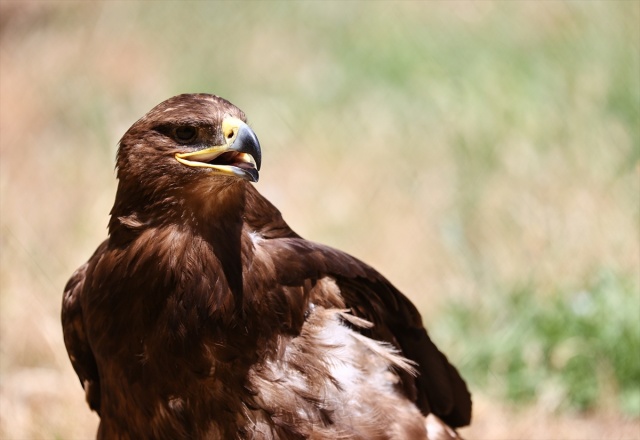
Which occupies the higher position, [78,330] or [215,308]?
[215,308]

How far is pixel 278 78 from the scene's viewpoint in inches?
380

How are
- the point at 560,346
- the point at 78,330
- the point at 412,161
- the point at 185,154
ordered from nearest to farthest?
1. the point at 185,154
2. the point at 78,330
3. the point at 560,346
4. the point at 412,161

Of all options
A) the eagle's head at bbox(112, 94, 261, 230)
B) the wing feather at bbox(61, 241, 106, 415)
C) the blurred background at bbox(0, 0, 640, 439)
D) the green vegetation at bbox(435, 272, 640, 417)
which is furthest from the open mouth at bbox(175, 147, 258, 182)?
the green vegetation at bbox(435, 272, 640, 417)

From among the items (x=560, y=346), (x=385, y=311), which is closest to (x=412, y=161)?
(x=560, y=346)

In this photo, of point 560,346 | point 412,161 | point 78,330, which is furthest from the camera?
point 412,161

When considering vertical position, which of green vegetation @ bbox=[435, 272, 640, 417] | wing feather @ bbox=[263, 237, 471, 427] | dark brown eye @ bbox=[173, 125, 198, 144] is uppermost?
dark brown eye @ bbox=[173, 125, 198, 144]

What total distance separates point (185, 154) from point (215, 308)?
1.68ft

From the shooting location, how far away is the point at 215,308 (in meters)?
3.66

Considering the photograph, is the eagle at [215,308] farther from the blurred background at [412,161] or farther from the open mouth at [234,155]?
the blurred background at [412,161]

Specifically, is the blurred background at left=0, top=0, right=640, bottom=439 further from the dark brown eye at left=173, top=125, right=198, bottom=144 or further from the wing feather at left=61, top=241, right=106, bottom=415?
the dark brown eye at left=173, top=125, right=198, bottom=144

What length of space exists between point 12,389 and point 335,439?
2423 millimetres

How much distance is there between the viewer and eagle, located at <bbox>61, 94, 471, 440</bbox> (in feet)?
11.9

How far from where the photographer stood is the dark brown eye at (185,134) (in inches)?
142

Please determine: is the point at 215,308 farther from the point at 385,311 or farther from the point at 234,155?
the point at 385,311
